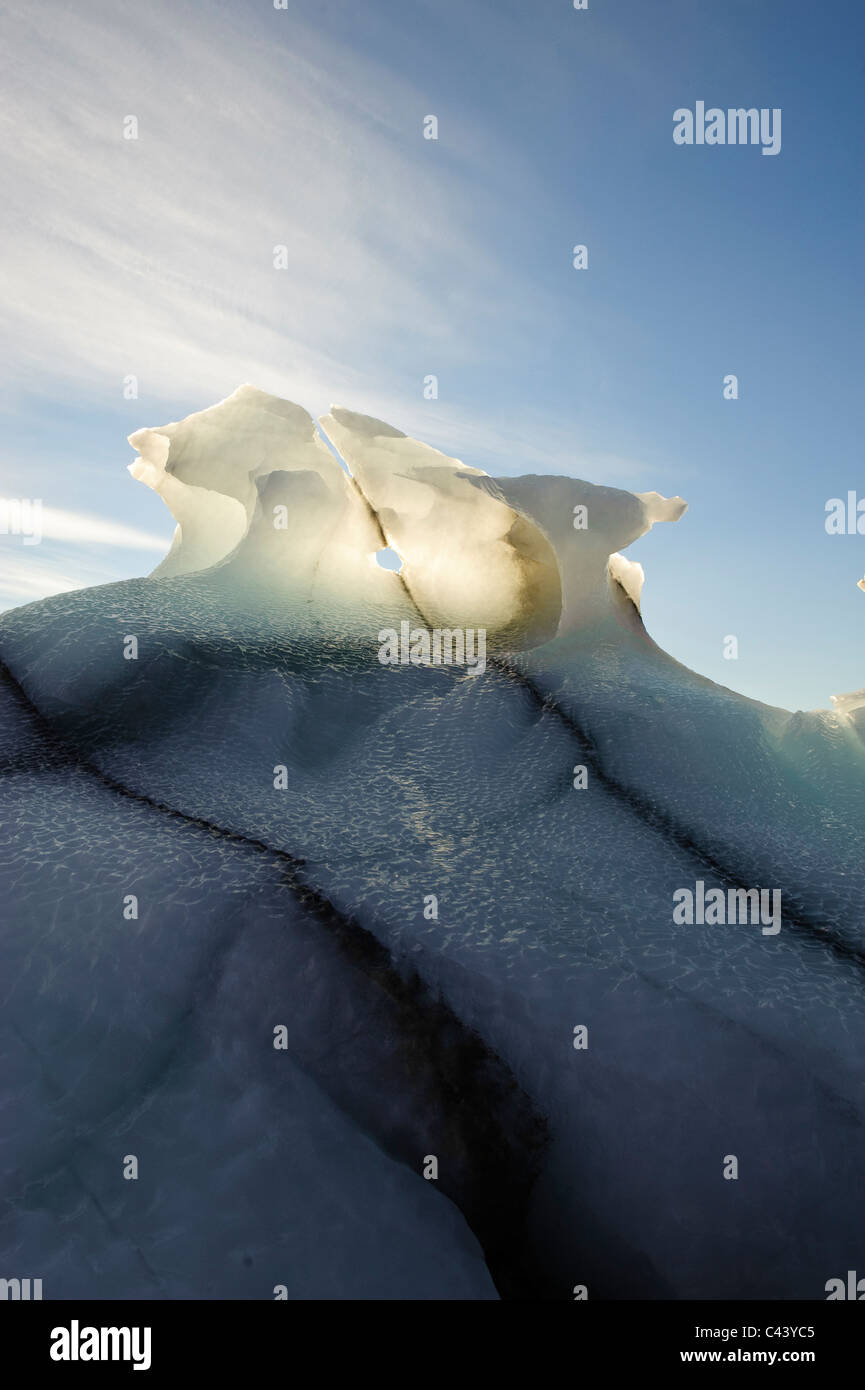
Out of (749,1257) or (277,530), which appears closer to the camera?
(749,1257)

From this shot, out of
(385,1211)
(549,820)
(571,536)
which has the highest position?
(571,536)

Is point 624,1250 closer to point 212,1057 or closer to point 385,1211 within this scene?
point 385,1211
